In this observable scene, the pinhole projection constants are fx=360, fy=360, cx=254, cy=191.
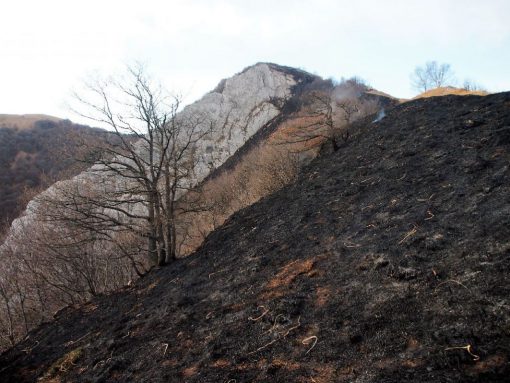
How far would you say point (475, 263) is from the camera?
12.4 feet

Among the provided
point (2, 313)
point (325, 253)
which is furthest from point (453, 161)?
point (2, 313)

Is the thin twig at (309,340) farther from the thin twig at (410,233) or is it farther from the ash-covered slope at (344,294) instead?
the thin twig at (410,233)

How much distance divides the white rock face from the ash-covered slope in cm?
3209

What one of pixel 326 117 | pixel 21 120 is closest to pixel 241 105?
pixel 326 117

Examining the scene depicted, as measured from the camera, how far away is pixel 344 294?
4375mm

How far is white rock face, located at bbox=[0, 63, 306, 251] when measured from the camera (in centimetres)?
4362

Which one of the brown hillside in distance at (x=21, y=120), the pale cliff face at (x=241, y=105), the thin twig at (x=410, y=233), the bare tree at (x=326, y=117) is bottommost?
the thin twig at (x=410, y=233)

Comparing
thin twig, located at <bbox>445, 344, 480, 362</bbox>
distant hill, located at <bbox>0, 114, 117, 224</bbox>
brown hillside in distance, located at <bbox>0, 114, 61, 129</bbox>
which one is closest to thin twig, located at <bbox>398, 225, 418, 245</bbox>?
thin twig, located at <bbox>445, 344, 480, 362</bbox>

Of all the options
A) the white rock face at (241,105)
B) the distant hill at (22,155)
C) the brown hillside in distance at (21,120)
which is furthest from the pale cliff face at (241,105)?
the brown hillside in distance at (21,120)

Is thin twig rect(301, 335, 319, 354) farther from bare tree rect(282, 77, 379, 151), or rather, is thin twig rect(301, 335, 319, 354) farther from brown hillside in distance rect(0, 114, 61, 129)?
brown hillside in distance rect(0, 114, 61, 129)

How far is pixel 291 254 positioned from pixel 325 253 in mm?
764

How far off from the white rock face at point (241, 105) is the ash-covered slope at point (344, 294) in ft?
105

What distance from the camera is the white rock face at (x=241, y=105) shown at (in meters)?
43.6

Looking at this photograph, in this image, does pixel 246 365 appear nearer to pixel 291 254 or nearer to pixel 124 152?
pixel 291 254
